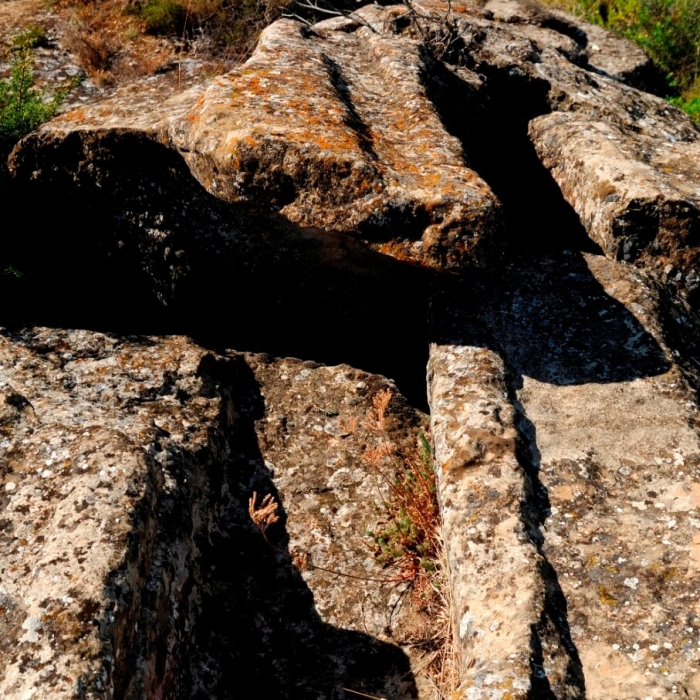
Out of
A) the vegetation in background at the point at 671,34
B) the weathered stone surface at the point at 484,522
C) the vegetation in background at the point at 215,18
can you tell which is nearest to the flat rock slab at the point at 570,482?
the weathered stone surface at the point at 484,522

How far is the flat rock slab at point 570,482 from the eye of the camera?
3281mm

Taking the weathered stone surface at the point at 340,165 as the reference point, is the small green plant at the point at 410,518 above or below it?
below

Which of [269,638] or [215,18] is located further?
[215,18]

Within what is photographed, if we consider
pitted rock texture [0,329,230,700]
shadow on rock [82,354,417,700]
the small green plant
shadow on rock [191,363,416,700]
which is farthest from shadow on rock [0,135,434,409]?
shadow on rock [191,363,416,700]

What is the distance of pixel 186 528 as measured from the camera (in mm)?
4305

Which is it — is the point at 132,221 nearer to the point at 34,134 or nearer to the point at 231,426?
the point at 34,134

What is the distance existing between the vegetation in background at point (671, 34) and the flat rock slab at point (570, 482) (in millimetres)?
5590

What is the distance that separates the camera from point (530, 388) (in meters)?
4.63

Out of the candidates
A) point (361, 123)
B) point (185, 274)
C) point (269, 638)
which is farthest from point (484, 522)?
point (185, 274)

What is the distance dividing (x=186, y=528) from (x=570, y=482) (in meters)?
2.17

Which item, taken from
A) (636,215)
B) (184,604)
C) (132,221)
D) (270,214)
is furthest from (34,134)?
(636,215)

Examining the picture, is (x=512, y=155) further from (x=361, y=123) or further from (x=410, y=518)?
(x=410, y=518)

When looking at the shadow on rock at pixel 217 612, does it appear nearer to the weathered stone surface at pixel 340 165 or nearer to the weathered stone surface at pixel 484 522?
the weathered stone surface at pixel 484 522

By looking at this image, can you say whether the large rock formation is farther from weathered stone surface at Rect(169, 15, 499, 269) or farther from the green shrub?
the green shrub
